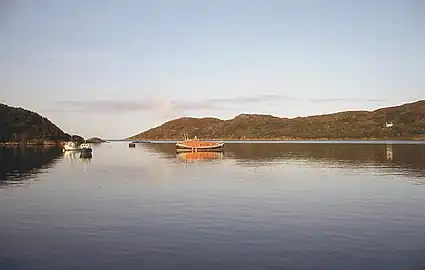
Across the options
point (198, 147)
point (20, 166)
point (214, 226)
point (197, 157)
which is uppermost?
point (198, 147)

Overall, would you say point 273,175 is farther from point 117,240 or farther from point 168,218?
point 117,240

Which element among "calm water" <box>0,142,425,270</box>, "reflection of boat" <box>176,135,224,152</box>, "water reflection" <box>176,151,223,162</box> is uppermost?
"reflection of boat" <box>176,135,224,152</box>

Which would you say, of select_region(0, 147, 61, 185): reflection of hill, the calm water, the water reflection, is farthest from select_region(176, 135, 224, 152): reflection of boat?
the calm water

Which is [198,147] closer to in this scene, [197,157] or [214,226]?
[197,157]

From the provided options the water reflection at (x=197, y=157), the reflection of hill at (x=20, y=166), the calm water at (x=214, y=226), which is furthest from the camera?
the water reflection at (x=197, y=157)

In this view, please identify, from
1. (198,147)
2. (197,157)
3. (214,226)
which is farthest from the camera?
(198,147)

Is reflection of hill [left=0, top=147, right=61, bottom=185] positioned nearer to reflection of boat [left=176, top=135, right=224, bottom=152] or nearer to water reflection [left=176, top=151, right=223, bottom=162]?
water reflection [left=176, top=151, right=223, bottom=162]

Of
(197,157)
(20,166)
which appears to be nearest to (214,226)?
(20,166)

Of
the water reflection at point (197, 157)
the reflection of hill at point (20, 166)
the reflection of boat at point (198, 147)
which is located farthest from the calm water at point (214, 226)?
the reflection of boat at point (198, 147)

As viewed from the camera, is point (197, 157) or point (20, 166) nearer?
point (20, 166)

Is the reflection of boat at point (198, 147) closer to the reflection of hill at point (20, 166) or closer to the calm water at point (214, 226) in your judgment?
the reflection of hill at point (20, 166)

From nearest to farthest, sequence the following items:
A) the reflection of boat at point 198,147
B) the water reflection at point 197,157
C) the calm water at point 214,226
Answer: the calm water at point 214,226 < the water reflection at point 197,157 < the reflection of boat at point 198,147

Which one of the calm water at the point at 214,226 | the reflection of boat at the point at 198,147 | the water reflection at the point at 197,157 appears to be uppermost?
the reflection of boat at the point at 198,147

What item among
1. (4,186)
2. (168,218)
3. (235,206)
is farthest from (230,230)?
(4,186)
